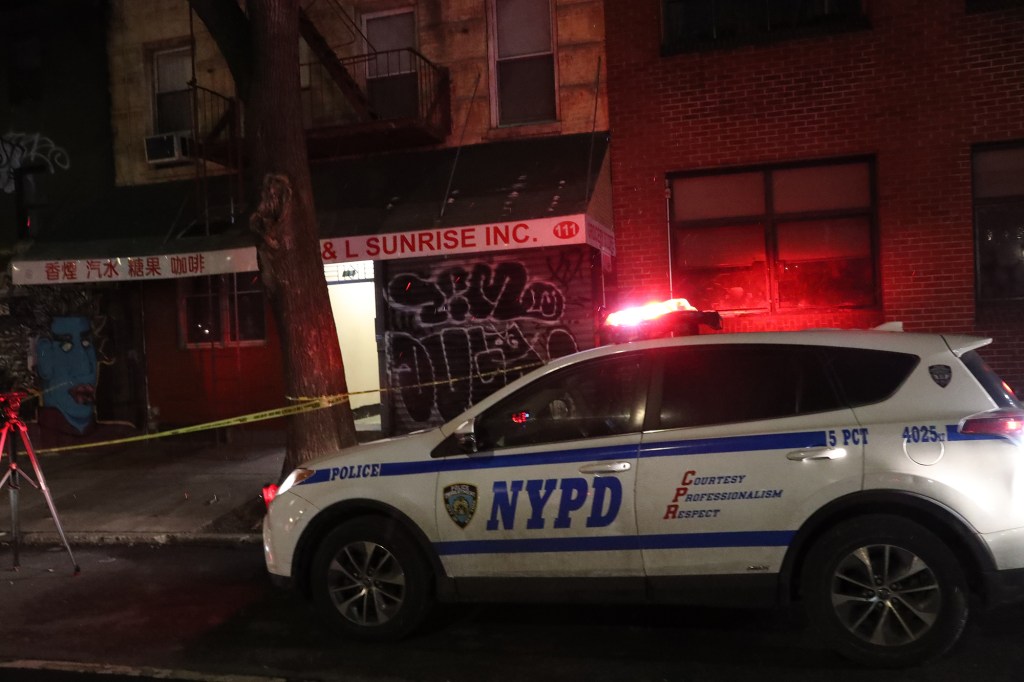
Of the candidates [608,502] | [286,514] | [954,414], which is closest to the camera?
[954,414]

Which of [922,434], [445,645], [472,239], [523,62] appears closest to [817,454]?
[922,434]

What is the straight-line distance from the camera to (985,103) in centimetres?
1020

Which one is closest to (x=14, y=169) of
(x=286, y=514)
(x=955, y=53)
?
(x=286, y=514)

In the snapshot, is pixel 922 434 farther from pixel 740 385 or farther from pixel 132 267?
pixel 132 267

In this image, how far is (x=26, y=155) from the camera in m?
14.0

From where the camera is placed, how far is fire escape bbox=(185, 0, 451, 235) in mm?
11641

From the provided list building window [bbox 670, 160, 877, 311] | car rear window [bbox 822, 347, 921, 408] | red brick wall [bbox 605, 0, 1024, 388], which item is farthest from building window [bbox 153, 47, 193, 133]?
car rear window [bbox 822, 347, 921, 408]

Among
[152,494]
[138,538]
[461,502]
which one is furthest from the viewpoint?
[152,494]

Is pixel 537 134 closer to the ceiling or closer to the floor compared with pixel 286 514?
closer to the ceiling

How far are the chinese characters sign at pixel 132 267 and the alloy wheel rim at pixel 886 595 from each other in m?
8.24

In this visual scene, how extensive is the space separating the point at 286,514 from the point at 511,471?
4.85ft

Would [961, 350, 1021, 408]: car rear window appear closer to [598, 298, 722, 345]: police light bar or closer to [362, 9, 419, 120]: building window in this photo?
[598, 298, 722, 345]: police light bar

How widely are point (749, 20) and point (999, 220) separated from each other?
375cm

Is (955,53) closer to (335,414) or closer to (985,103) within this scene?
(985,103)
